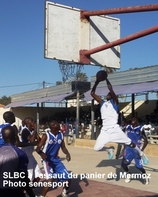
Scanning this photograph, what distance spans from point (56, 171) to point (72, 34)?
3.54m

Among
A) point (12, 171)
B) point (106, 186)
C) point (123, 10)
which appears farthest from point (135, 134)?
point (12, 171)

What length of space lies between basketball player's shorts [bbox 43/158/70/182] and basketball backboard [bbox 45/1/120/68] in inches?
107

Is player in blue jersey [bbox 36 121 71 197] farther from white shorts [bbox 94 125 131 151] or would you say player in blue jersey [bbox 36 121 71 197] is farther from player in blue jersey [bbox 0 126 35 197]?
player in blue jersey [bbox 0 126 35 197]

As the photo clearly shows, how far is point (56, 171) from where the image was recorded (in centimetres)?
694

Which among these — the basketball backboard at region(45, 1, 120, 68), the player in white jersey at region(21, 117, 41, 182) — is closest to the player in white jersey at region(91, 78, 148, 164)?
the player in white jersey at region(21, 117, 41, 182)

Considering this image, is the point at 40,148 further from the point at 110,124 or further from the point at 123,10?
the point at 123,10

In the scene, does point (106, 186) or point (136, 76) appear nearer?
point (106, 186)

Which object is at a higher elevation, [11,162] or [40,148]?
[11,162]

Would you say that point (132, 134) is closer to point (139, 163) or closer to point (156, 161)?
point (139, 163)

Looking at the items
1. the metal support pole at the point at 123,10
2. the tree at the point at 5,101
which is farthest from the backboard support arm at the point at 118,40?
the tree at the point at 5,101

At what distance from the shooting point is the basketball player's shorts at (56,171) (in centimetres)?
690

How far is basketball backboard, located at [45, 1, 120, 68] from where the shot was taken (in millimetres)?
8586

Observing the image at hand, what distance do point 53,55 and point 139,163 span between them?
3311 millimetres

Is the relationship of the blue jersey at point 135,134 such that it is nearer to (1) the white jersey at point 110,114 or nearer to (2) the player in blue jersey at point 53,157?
(1) the white jersey at point 110,114
